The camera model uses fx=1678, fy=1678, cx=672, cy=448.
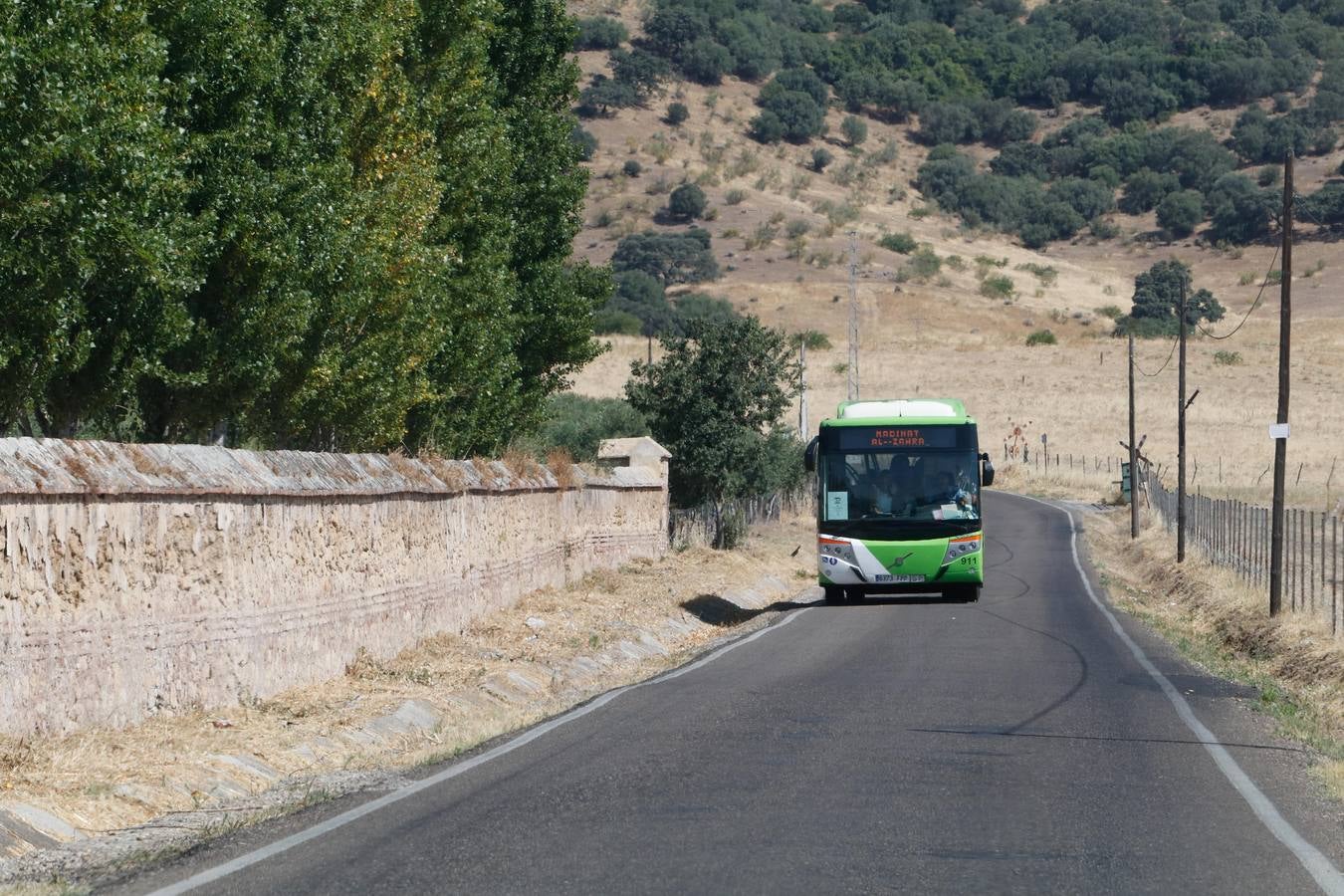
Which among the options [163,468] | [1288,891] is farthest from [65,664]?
[1288,891]

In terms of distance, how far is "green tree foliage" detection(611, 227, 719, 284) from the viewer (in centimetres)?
13288

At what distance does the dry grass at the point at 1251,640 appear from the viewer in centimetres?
1444

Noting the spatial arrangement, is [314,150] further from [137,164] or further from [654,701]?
[654,701]

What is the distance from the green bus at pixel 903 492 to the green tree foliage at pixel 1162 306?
9596cm

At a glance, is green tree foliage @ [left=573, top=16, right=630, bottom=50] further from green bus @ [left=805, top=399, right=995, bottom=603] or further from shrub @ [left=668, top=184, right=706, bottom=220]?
green bus @ [left=805, top=399, right=995, bottom=603]

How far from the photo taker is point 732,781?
1041 centimetres

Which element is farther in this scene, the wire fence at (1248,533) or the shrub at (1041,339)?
the shrub at (1041,339)

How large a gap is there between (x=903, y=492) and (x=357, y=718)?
15.3 meters

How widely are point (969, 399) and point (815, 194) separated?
226 ft

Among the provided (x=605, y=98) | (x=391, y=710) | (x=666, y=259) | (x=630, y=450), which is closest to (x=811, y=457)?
(x=630, y=450)

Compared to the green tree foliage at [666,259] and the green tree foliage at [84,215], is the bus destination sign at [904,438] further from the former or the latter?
the green tree foliage at [666,259]

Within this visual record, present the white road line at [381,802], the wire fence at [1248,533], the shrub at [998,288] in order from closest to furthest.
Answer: the white road line at [381,802] → the wire fence at [1248,533] → the shrub at [998,288]

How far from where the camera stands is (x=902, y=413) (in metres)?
27.7

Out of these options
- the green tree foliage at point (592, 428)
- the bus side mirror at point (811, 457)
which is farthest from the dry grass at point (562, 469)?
the green tree foliage at point (592, 428)
